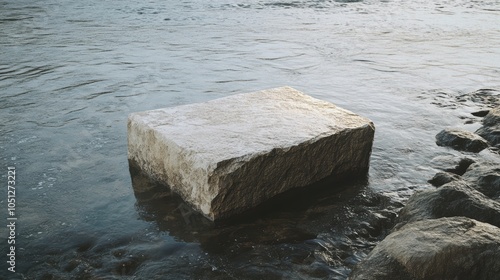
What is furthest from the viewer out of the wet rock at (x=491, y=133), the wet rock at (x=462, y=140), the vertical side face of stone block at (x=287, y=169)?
the wet rock at (x=491, y=133)

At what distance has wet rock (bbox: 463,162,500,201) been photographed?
335cm

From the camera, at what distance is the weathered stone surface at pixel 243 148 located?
3230mm

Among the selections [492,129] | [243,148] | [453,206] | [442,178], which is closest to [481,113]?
[492,129]

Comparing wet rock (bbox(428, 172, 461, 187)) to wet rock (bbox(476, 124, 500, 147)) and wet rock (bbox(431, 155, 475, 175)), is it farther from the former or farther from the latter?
wet rock (bbox(476, 124, 500, 147))

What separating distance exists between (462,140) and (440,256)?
7.98 feet

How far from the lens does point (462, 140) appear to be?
4562 mm

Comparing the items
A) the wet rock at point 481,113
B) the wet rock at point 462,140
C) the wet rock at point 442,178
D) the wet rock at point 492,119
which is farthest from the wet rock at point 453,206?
the wet rock at point 481,113

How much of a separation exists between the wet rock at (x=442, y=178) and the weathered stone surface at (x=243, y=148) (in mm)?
499

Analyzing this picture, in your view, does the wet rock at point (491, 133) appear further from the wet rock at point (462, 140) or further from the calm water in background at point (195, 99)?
the calm water in background at point (195, 99)

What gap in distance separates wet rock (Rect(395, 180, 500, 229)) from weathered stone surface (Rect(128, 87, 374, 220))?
73 cm

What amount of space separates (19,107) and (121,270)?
10.5 ft

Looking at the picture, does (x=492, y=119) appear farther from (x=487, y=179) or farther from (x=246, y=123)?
(x=246, y=123)

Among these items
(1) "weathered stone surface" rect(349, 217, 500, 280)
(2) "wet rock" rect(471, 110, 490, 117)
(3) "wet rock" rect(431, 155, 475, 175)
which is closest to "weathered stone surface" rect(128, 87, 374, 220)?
(3) "wet rock" rect(431, 155, 475, 175)

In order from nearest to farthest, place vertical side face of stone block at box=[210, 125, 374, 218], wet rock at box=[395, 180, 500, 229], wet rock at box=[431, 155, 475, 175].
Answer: wet rock at box=[395, 180, 500, 229] < vertical side face of stone block at box=[210, 125, 374, 218] < wet rock at box=[431, 155, 475, 175]
